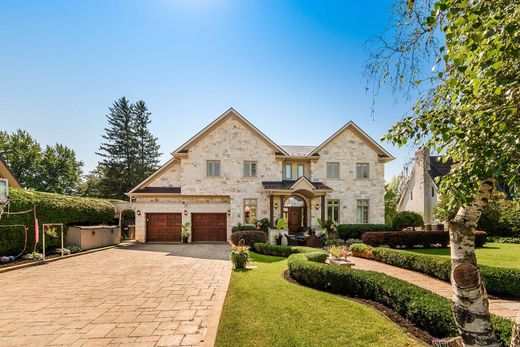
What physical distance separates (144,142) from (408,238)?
42.5 meters

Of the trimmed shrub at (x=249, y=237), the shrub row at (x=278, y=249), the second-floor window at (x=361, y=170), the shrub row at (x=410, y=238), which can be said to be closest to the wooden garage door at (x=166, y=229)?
the trimmed shrub at (x=249, y=237)

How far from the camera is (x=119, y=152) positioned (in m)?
43.6

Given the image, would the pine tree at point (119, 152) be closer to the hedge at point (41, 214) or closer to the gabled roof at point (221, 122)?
the hedge at point (41, 214)

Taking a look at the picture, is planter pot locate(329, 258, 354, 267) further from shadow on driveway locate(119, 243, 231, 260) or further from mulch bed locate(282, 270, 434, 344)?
shadow on driveway locate(119, 243, 231, 260)

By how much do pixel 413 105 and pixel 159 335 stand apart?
550 cm

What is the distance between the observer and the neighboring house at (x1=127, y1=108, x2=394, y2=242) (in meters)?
20.9

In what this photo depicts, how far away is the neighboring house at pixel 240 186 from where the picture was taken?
2088 cm

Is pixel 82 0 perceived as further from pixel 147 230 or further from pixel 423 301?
pixel 147 230

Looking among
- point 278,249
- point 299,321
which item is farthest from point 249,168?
point 299,321

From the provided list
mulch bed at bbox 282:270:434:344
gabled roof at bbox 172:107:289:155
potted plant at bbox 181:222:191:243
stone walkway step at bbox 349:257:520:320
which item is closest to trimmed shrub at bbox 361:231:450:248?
stone walkway step at bbox 349:257:520:320

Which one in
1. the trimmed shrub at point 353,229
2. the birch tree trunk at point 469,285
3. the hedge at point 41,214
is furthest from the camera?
the trimmed shrub at point 353,229

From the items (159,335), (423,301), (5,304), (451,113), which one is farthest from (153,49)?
(423,301)

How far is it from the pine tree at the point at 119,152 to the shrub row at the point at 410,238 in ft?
120

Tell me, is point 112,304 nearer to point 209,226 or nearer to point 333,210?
point 209,226
